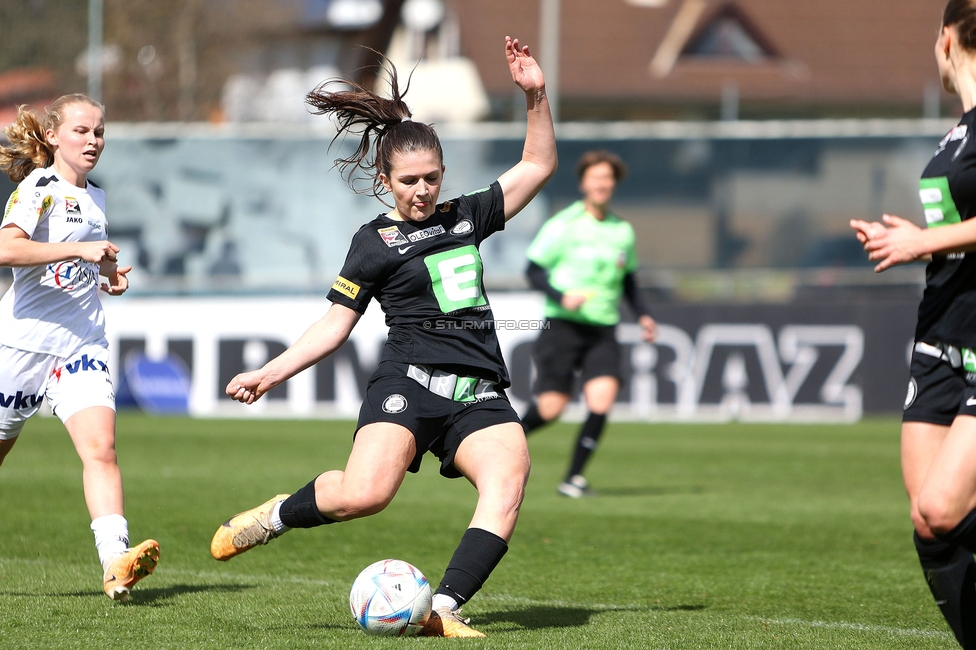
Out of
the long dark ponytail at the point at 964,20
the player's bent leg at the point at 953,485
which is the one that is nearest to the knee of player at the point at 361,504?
the player's bent leg at the point at 953,485

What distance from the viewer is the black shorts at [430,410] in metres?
4.98

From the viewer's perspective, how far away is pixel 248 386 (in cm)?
482

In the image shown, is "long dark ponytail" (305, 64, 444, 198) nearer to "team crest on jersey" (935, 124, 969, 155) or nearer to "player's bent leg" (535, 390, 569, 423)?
"team crest on jersey" (935, 124, 969, 155)

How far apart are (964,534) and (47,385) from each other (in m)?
3.83

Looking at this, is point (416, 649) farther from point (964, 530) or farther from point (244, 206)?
point (244, 206)

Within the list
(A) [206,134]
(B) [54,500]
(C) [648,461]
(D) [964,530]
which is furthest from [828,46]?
(D) [964,530]

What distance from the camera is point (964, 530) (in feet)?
13.4

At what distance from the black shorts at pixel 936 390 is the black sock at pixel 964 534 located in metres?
0.34

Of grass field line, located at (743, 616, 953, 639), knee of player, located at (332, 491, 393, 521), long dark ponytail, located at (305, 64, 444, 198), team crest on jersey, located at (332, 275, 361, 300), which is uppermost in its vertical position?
long dark ponytail, located at (305, 64, 444, 198)

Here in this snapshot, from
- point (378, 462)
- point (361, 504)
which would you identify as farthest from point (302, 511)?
point (378, 462)

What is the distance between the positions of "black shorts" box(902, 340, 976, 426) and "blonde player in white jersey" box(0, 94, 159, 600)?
3.23 metres

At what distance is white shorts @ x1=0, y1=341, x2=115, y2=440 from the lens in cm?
557

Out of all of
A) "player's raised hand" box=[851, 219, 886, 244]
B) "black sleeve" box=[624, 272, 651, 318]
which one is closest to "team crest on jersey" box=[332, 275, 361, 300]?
"player's raised hand" box=[851, 219, 886, 244]

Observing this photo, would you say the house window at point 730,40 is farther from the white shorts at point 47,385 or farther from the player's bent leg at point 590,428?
the white shorts at point 47,385
